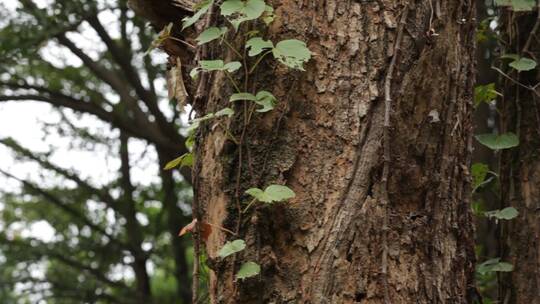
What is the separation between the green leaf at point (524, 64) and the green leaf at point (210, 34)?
1.41 m

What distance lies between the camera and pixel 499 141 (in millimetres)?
3385

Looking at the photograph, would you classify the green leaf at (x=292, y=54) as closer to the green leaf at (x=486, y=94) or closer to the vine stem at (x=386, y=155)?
the vine stem at (x=386, y=155)

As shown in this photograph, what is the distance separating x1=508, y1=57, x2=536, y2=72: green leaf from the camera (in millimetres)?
3309

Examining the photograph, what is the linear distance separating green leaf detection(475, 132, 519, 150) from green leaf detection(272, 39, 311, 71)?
1.27 m

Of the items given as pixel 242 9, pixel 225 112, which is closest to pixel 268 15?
pixel 242 9

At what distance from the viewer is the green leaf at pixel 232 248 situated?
7.47ft

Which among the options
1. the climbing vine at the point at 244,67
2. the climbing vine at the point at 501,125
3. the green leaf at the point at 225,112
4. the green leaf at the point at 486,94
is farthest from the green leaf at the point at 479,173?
the green leaf at the point at 225,112

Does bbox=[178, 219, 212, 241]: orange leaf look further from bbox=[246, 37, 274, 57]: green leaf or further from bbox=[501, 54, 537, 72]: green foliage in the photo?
bbox=[501, 54, 537, 72]: green foliage

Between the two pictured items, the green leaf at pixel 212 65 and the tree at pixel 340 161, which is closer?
the tree at pixel 340 161

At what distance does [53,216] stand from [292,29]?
7.04 metres

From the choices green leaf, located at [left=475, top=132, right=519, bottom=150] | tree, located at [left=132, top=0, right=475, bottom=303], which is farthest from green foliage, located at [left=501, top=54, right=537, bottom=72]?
tree, located at [left=132, top=0, right=475, bottom=303]

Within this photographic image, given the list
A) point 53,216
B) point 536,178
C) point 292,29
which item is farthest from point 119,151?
point 292,29

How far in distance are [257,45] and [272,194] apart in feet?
1.40

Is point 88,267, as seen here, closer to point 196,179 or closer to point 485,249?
→ point 485,249
